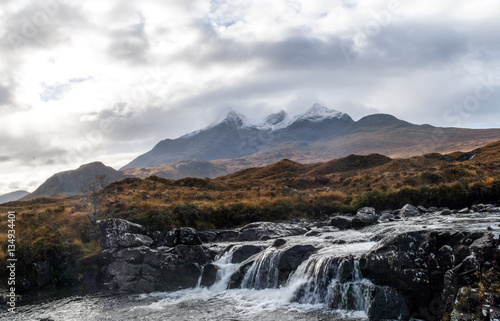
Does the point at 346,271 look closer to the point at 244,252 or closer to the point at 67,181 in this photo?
the point at 244,252

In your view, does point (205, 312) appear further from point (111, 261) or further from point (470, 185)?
point (470, 185)

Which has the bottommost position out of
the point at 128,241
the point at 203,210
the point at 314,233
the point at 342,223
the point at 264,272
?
the point at 264,272

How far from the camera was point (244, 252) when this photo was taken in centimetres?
2208

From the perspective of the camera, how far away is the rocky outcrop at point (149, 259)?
2155cm

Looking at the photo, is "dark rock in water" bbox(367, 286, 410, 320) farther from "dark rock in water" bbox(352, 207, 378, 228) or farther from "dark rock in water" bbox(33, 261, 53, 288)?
"dark rock in water" bbox(33, 261, 53, 288)

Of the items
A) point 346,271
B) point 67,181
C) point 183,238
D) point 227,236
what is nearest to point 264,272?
point 346,271

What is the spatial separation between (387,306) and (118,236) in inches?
760

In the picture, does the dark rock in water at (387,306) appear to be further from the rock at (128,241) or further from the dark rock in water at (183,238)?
the rock at (128,241)

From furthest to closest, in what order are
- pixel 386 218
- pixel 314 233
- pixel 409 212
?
1. pixel 409 212
2. pixel 386 218
3. pixel 314 233

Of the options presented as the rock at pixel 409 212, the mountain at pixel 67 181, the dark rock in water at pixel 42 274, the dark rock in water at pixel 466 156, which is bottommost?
the dark rock in water at pixel 42 274

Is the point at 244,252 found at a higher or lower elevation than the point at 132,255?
lower

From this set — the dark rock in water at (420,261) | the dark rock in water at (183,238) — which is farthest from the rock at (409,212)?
the dark rock in water at (183,238)

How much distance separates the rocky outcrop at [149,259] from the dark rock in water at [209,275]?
0.48 m

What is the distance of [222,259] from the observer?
22.5 meters
